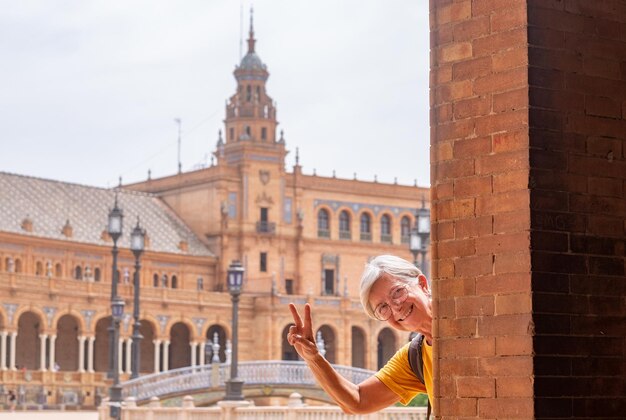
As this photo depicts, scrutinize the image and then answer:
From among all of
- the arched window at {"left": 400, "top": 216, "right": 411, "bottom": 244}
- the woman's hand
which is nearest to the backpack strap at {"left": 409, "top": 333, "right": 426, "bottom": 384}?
the woman's hand

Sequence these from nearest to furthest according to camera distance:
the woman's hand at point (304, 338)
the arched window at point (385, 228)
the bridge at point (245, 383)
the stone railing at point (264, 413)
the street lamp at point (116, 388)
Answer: the woman's hand at point (304, 338) < the stone railing at point (264, 413) < the street lamp at point (116, 388) < the bridge at point (245, 383) < the arched window at point (385, 228)

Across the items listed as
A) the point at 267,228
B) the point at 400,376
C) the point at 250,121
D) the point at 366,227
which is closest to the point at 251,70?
the point at 250,121

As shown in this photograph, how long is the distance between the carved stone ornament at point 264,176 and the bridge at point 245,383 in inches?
1396

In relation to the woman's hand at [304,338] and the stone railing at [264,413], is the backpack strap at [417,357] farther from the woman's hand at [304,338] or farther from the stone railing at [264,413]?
the stone railing at [264,413]

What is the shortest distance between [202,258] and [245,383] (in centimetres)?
3323

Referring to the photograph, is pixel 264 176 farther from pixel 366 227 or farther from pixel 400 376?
pixel 400 376

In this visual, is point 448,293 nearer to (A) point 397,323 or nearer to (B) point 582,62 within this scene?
(A) point 397,323

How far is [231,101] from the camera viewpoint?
8106 cm

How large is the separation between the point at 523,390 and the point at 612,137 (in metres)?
0.95

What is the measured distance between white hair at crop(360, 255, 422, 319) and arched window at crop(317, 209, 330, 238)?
75788mm

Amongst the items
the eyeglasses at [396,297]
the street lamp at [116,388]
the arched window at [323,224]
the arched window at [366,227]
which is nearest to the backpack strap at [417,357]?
the eyeglasses at [396,297]

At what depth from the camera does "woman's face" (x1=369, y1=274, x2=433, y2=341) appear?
5.03m

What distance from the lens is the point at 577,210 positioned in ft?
14.8

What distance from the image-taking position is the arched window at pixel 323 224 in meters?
81.1
